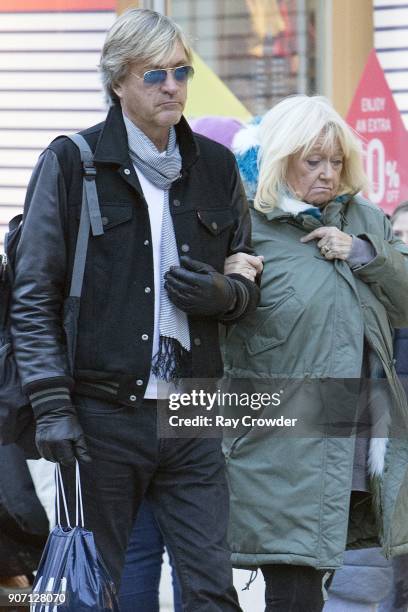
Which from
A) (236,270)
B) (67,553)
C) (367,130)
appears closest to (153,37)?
(236,270)

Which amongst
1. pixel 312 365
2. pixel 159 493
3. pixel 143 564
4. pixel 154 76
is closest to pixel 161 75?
pixel 154 76

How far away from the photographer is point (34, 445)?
11.3ft

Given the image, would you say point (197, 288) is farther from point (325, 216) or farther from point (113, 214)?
point (325, 216)

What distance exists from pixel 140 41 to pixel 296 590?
63.2 inches

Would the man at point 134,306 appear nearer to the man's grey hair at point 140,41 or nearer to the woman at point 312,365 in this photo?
the man's grey hair at point 140,41

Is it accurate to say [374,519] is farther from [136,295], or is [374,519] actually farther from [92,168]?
[92,168]

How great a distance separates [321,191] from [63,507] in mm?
1251

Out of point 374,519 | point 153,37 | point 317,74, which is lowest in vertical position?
point 374,519

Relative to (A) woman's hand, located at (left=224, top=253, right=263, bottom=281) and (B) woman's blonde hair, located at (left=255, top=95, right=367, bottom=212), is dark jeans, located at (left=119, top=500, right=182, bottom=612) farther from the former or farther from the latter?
(B) woman's blonde hair, located at (left=255, top=95, right=367, bottom=212)

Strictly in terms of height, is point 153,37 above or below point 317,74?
above

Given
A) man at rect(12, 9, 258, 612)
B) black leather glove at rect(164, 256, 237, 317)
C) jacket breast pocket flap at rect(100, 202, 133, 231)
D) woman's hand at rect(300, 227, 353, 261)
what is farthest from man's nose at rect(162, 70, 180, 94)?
woman's hand at rect(300, 227, 353, 261)

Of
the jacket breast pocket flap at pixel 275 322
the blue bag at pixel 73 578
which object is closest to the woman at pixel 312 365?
the jacket breast pocket flap at pixel 275 322

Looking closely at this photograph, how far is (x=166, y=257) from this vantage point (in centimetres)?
352

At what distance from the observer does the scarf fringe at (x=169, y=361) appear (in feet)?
11.4
